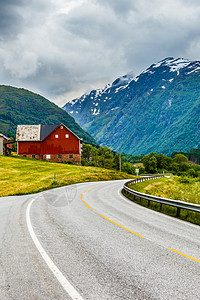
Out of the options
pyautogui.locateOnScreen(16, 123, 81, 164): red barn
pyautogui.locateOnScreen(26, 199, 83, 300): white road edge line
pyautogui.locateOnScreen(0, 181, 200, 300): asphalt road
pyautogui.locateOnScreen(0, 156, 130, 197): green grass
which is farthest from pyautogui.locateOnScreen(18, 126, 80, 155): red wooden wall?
pyautogui.locateOnScreen(26, 199, 83, 300): white road edge line

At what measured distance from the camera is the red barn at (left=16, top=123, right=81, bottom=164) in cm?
7300

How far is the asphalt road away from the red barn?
2461 inches

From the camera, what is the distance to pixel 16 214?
12.8m

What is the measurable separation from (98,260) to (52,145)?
6817 centimetres

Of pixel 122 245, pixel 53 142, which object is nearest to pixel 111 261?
pixel 122 245

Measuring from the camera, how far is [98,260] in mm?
6438

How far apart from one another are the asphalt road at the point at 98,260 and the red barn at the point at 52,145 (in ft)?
205

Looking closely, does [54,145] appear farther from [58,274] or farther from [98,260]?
[58,274]

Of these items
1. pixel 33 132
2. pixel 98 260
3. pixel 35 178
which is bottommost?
pixel 35 178

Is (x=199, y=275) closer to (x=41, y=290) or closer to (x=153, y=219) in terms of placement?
(x=41, y=290)

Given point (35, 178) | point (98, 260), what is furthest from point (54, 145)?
point (98, 260)

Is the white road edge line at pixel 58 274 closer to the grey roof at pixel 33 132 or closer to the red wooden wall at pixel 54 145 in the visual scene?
the red wooden wall at pixel 54 145

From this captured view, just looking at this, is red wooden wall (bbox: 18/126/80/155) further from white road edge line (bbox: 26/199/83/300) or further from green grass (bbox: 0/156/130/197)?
white road edge line (bbox: 26/199/83/300)

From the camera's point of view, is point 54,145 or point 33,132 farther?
point 33,132
